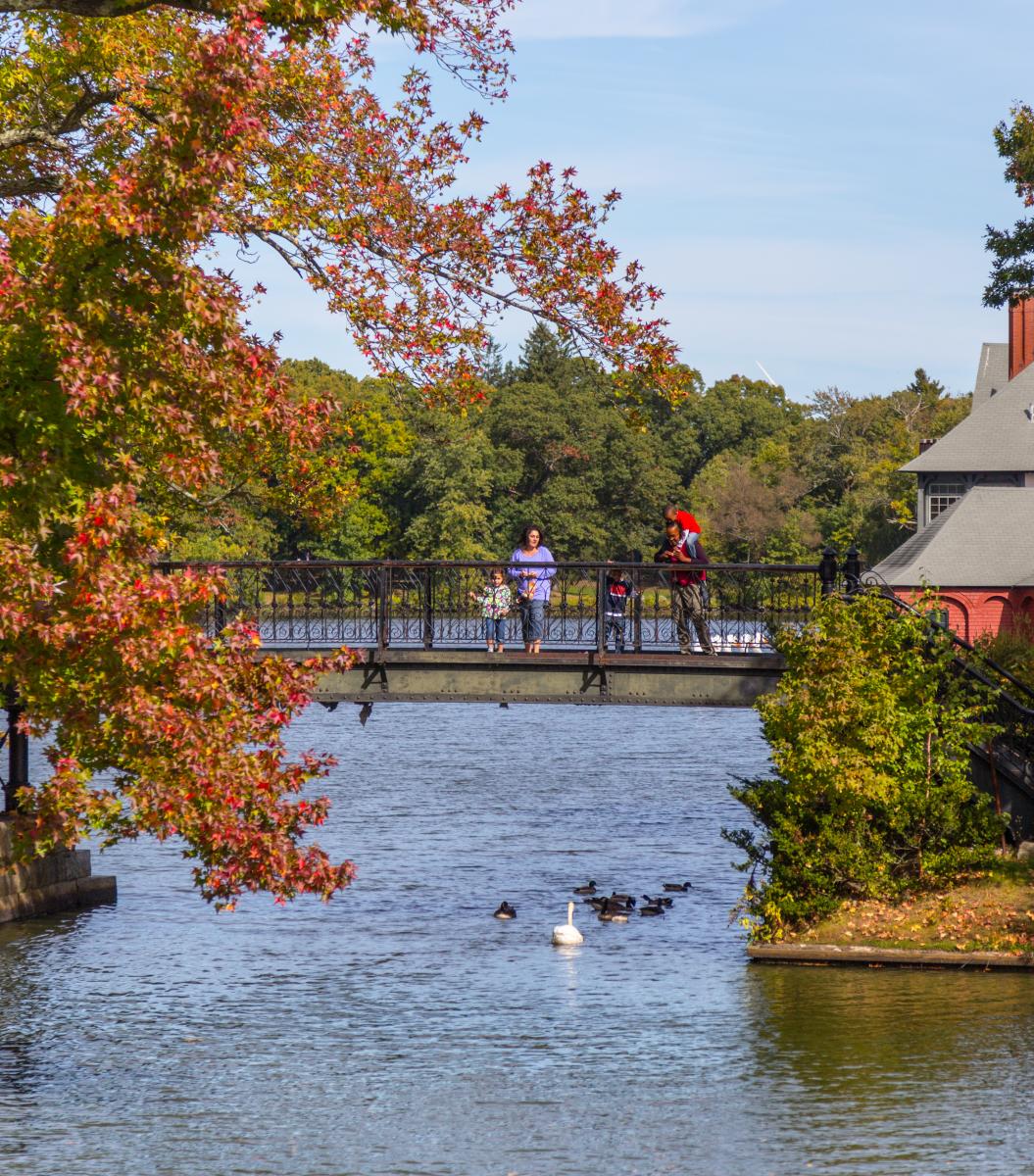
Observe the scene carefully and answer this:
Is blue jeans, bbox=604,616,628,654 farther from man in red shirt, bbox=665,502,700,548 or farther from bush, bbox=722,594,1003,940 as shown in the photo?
bush, bbox=722,594,1003,940

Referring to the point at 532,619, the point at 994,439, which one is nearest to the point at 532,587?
the point at 532,619

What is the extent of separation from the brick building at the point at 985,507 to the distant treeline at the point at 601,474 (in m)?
12.5

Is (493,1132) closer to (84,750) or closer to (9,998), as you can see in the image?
(84,750)

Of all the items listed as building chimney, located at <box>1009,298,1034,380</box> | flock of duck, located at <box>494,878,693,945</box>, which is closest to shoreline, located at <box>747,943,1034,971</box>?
flock of duck, located at <box>494,878,693,945</box>

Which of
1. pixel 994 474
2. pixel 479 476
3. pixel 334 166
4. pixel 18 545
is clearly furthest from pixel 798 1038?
pixel 479 476

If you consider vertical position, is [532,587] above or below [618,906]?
above

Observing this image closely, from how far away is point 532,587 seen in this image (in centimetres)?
2369

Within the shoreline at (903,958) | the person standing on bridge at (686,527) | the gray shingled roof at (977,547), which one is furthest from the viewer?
the gray shingled roof at (977,547)

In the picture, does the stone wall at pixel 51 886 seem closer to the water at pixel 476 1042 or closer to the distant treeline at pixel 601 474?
the water at pixel 476 1042

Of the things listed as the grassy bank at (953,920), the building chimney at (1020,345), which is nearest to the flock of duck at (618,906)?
the grassy bank at (953,920)

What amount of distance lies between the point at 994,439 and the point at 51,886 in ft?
198

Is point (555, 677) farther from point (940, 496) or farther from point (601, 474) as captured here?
point (601, 474)

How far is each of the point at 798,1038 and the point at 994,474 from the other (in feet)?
207

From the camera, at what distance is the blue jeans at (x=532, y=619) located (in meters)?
23.7
